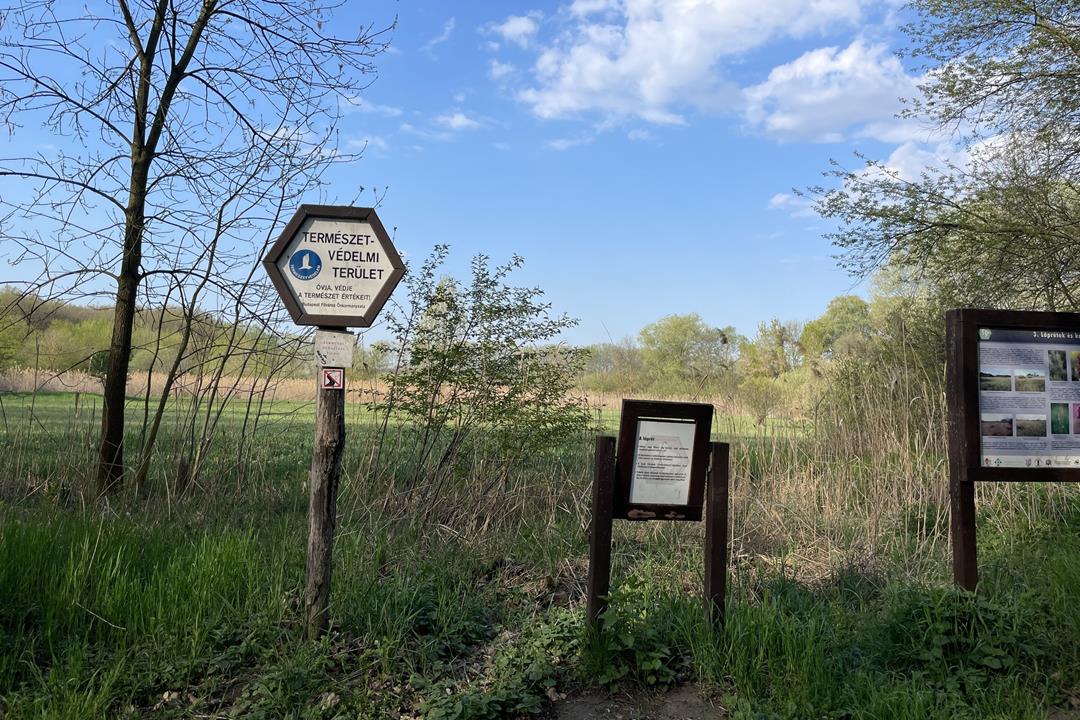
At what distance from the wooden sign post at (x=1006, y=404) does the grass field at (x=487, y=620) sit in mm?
605

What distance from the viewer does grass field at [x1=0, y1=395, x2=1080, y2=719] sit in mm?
3490

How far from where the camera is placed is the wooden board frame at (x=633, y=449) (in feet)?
13.4

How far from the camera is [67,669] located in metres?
3.54

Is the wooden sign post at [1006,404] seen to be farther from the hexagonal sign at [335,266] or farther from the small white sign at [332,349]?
the small white sign at [332,349]

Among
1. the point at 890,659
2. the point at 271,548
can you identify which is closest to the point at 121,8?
the point at 271,548

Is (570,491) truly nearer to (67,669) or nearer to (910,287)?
(67,669)

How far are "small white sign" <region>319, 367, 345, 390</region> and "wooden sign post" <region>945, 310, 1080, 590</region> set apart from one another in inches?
140

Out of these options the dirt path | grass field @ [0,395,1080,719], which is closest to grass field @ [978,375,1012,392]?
grass field @ [0,395,1080,719]

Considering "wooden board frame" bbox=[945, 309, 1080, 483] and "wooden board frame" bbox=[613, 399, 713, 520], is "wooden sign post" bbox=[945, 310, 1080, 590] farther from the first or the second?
"wooden board frame" bbox=[613, 399, 713, 520]

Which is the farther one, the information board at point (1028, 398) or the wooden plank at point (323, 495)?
the information board at point (1028, 398)

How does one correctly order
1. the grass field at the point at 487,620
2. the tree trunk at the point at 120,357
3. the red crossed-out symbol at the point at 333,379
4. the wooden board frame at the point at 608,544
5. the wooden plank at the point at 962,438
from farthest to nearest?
the tree trunk at the point at 120,357
the wooden plank at the point at 962,438
the red crossed-out symbol at the point at 333,379
the wooden board frame at the point at 608,544
the grass field at the point at 487,620

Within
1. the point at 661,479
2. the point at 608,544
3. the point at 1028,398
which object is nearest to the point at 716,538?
the point at 661,479

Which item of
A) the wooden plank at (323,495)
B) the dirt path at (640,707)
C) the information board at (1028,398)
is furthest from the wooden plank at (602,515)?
the information board at (1028,398)

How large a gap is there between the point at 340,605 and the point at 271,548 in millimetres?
1002
